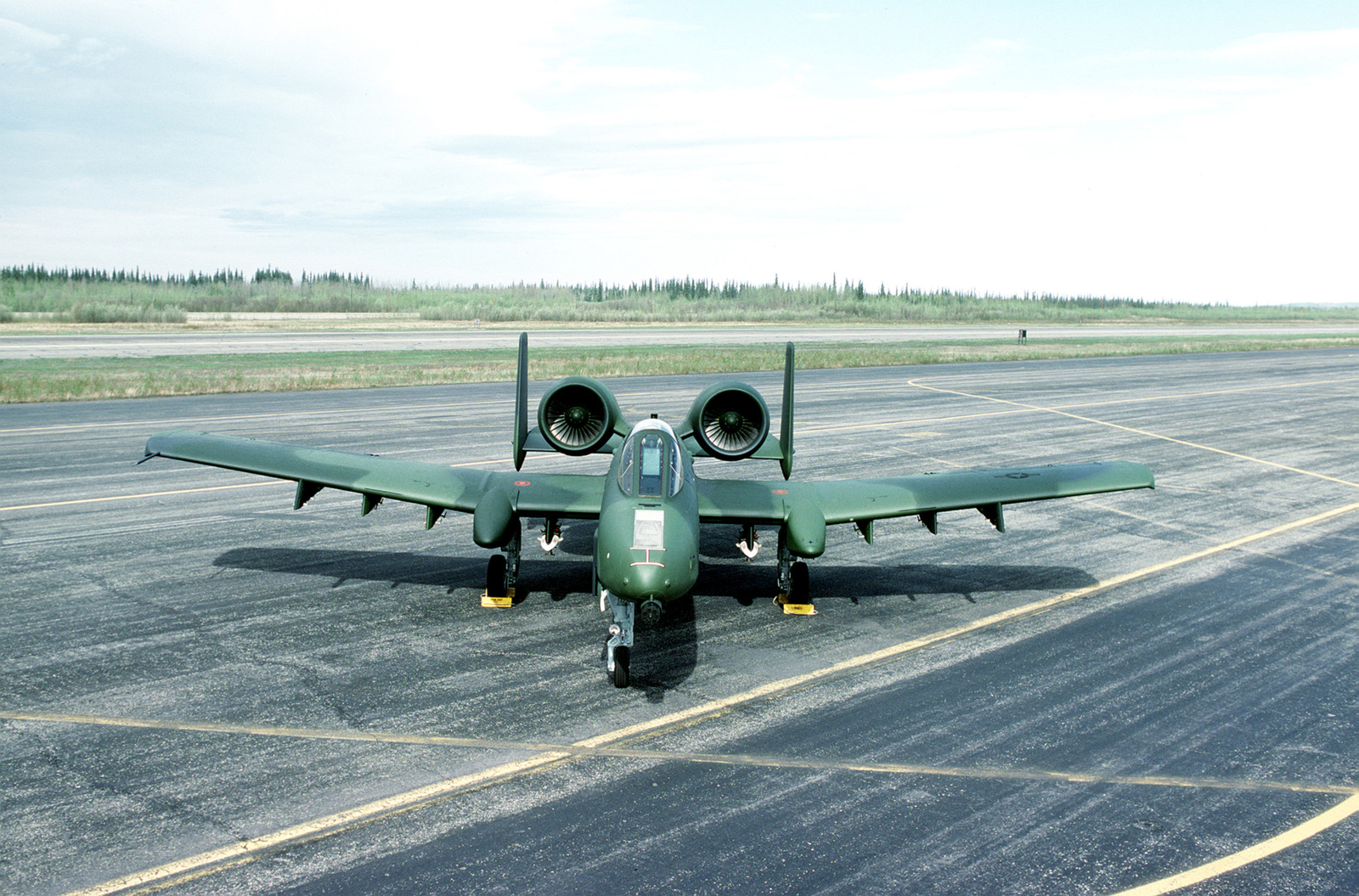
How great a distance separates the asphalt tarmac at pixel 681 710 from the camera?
8.18m

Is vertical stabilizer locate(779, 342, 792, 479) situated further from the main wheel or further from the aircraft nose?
the aircraft nose

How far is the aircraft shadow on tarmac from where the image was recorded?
15.9 meters

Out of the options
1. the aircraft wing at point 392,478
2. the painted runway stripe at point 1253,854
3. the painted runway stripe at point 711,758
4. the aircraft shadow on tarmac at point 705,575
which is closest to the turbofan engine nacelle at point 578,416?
the aircraft wing at point 392,478

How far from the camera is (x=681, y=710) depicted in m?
11.2

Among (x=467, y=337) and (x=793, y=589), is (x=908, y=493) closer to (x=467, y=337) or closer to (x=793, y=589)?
(x=793, y=589)

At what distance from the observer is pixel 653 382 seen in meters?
48.4

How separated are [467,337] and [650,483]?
233ft

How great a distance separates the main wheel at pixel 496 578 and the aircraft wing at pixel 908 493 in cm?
345

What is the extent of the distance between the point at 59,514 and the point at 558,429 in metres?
12.6

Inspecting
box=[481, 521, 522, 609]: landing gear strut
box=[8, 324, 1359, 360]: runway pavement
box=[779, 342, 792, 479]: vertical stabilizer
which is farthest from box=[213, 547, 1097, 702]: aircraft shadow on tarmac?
box=[8, 324, 1359, 360]: runway pavement

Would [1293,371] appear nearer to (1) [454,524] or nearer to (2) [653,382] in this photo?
(2) [653,382]

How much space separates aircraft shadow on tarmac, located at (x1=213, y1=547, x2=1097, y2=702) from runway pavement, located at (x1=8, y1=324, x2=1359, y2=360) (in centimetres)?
4811

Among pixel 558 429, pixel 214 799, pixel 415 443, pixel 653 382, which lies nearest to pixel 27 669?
pixel 214 799

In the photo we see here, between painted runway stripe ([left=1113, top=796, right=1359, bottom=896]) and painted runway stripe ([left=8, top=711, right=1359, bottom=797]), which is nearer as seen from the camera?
painted runway stripe ([left=1113, top=796, right=1359, bottom=896])
